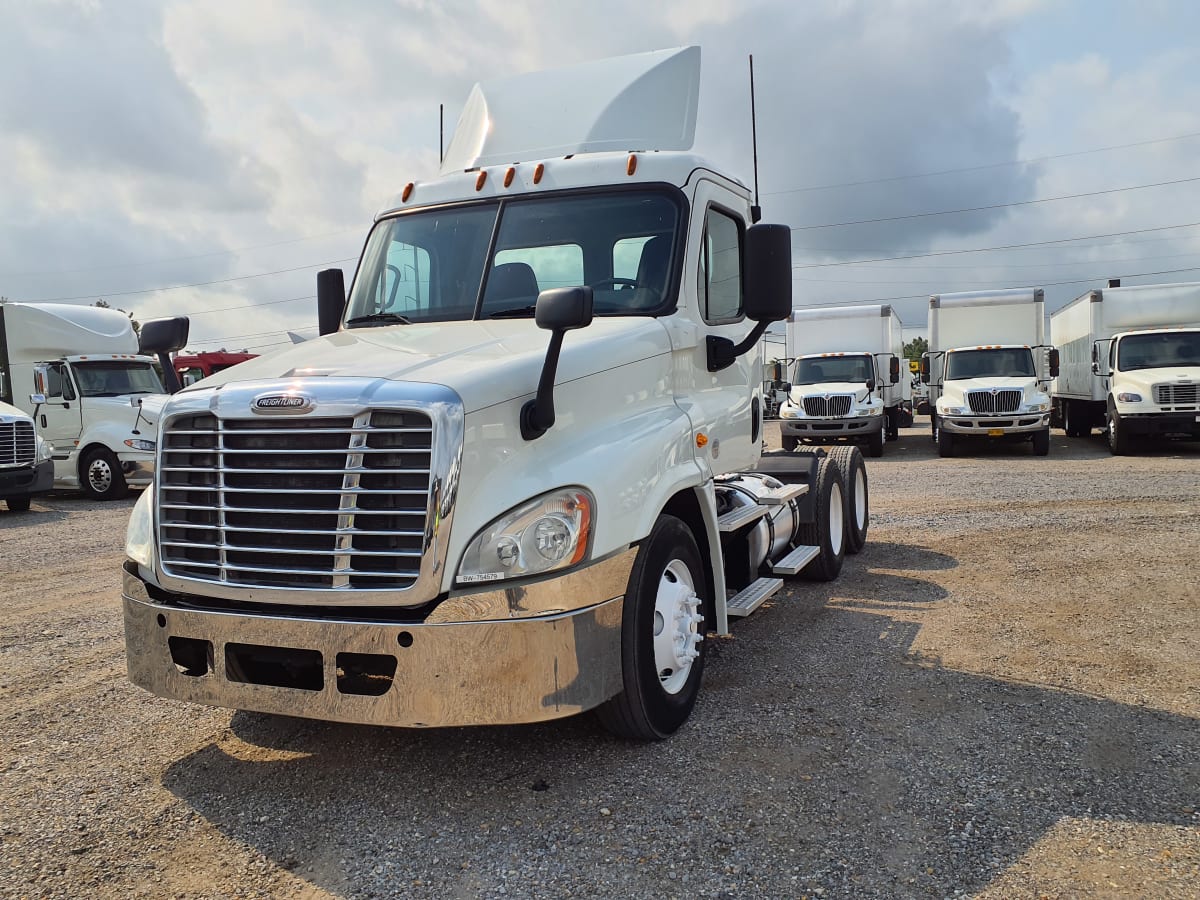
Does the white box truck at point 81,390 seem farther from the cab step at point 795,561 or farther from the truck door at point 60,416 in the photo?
the cab step at point 795,561

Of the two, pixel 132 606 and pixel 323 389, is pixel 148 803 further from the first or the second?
pixel 323 389

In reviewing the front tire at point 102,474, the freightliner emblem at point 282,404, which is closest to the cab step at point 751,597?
the freightliner emblem at point 282,404

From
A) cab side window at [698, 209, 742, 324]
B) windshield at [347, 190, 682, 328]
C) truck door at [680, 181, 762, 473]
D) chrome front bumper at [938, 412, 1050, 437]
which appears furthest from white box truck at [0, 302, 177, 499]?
chrome front bumper at [938, 412, 1050, 437]

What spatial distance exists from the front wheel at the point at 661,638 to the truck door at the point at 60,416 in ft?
48.8

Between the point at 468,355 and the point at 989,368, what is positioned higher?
the point at 989,368

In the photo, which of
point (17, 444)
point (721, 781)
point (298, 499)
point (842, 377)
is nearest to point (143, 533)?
point (298, 499)

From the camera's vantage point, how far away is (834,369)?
68.5 feet

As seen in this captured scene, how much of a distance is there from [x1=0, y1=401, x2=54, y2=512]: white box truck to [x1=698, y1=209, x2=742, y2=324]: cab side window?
1248 centimetres

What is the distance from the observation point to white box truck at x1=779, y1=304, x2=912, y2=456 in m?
19.4

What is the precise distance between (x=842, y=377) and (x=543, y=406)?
1800 centimetres

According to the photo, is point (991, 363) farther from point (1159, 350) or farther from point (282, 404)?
point (282, 404)

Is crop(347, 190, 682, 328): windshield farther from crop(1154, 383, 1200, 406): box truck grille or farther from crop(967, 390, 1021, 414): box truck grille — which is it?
crop(1154, 383, 1200, 406): box truck grille

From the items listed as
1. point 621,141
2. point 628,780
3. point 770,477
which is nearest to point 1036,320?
point 770,477

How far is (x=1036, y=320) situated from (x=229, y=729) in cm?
1993
